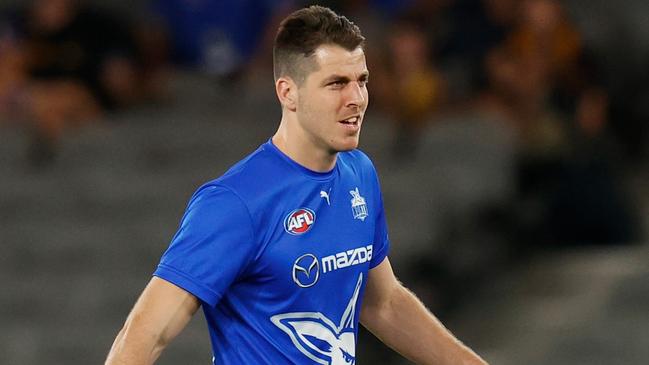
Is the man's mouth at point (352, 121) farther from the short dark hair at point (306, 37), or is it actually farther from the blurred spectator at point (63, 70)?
the blurred spectator at point (63, 70)

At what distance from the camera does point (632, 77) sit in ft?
29.5

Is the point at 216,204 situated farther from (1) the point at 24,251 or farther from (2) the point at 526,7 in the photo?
(1) the point at 24,251

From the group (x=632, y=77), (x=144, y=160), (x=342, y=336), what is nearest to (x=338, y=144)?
(x=342, y=336)

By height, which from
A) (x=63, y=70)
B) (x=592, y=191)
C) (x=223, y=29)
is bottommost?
(x=592, y=191)

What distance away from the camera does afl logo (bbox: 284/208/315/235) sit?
381 centimetres

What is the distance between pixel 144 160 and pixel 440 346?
19.4ft

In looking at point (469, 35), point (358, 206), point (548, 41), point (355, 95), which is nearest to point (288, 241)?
point (358, 206)

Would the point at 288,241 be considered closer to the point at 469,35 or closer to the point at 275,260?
the point at 275,260

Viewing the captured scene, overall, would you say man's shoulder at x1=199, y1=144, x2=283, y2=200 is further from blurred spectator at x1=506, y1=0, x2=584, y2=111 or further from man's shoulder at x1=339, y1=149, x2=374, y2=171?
blurred spectator at x1=506, y1=0, x2=584, y2=111

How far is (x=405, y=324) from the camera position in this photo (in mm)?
4270

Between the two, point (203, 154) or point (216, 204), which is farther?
point (203, 154)

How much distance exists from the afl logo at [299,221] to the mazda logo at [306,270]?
8 cm

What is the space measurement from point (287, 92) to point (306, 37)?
18cm

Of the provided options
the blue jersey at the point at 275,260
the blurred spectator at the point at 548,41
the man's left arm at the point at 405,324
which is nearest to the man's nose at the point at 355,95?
the blue jersey at the point at 275,260
